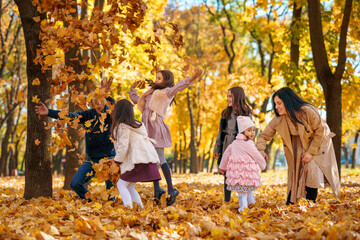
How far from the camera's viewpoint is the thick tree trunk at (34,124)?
6.98 metres

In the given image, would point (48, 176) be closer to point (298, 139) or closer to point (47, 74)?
point (47, 74)

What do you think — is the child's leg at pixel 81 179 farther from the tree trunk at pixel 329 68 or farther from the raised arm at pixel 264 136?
the tree trunk at pixel 329 68

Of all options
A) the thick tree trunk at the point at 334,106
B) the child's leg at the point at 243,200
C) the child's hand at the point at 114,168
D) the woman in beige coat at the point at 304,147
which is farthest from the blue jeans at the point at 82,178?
the thick tree trunk at the point at 334,106

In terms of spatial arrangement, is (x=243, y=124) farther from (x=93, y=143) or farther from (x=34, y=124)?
(x=34, y=124)

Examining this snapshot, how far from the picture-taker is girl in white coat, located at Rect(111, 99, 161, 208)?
222 inches

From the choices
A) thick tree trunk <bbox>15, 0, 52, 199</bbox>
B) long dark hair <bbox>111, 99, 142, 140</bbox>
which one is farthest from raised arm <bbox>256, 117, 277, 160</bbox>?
thick tree trunk <bbox>15, 0, 52, 199</bbox>

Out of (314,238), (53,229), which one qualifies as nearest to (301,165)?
(314,238)

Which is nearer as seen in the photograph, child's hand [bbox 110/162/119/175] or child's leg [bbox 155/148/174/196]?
child's hand [bbox 110/162/119/175]

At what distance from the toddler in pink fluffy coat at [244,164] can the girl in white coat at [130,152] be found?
3.39 feet

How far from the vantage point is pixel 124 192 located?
573 centimetres

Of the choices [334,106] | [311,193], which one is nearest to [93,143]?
[311,193]

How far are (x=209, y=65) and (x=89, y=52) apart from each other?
623 inches

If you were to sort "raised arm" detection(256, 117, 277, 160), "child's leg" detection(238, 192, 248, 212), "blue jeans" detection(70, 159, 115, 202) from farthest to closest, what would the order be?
"blue jeans" detection(70, 159, 115, 202) < "raised arm" detection(256, 117, 277, 160) < "child's leg" detection(238, 192, 248, 212)

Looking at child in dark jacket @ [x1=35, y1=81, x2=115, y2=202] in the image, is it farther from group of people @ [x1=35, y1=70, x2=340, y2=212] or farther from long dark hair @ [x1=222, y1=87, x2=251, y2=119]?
long dark hair @ [x1=222, y1=87, x2=251, y2=119]
